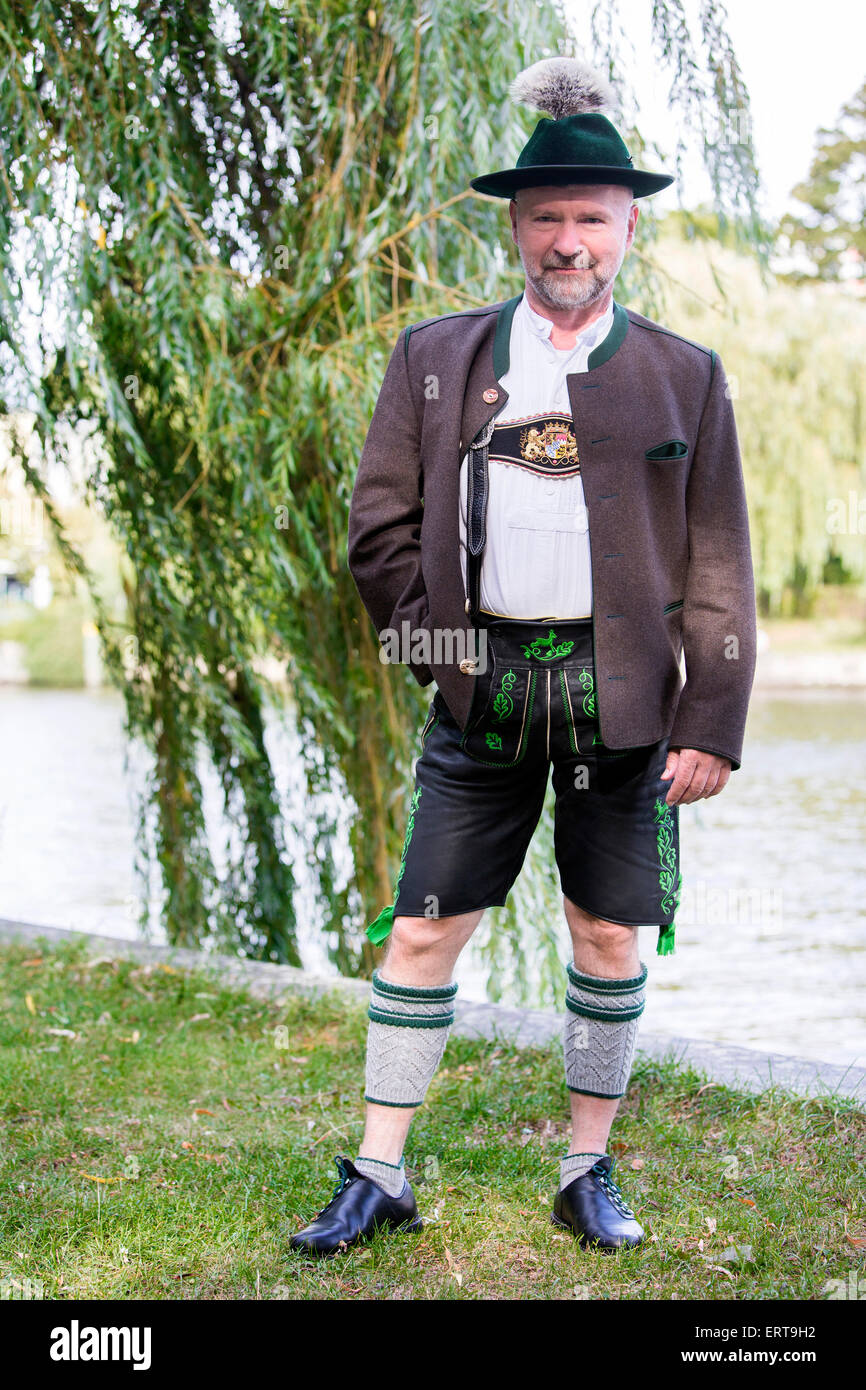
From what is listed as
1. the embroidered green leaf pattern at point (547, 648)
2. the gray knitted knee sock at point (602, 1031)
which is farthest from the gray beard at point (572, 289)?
the gray knitted knee sock at point (602, 1031)

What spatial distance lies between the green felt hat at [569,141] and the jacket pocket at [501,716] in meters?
0.84

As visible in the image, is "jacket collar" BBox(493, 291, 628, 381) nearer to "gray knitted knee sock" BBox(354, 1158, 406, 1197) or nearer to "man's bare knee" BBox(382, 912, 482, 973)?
"man's bare knee" BBox(382, 912, 482, 973)

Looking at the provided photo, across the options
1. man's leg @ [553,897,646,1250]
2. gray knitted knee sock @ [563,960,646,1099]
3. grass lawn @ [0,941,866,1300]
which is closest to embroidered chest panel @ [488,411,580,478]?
man's leg @ [553,897,646,1250]

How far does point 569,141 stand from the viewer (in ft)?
7.90

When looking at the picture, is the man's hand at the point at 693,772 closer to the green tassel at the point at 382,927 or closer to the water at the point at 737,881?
the green tassel at the point at 382,927

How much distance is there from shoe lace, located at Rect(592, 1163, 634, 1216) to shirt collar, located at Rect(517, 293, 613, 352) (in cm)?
150

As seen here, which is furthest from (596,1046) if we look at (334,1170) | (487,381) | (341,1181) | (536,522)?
(487,381)

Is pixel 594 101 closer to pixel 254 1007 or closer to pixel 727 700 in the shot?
pixel 727 700

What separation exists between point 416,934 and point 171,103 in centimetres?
316

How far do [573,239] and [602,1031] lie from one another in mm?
1425

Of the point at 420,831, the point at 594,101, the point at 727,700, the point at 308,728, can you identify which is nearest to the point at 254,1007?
the point at 308,728

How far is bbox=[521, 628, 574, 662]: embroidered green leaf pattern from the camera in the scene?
2445 mm

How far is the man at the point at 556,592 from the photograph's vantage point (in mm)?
2416

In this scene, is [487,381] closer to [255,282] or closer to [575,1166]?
[575,1166]
